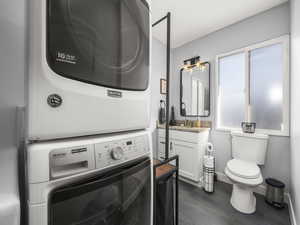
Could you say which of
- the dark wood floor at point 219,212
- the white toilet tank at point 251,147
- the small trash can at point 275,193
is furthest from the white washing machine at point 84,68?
the small trash can at point 275,193

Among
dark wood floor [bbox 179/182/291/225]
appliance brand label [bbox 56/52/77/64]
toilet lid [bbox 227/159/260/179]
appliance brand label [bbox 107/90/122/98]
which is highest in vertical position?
appliance brand label [bbox 56/52/77/64]

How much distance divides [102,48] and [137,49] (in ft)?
0.70

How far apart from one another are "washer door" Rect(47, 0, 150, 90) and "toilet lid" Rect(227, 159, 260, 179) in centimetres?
146

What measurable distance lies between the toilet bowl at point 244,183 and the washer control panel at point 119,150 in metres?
1.31

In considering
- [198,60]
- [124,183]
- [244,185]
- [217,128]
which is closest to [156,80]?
[198,60]

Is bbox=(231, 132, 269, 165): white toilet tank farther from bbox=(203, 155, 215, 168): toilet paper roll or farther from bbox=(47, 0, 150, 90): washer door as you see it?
bbox=(47, 0, 150, 90): washer door

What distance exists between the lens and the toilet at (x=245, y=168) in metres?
1.34

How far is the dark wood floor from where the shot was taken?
1283 mm

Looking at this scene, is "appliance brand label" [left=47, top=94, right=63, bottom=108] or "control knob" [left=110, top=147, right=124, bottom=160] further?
"control knob" [left=110, top=147, right=124, bottom=160]

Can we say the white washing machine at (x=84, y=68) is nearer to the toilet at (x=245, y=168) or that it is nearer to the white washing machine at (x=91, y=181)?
the white washing machine at (x=91, y=181)

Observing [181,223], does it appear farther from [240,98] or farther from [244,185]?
[240,98]

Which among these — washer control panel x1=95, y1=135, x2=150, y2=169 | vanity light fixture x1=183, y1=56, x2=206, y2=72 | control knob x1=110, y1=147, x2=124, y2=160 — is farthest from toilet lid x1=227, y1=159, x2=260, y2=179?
vanity light fixture x1=183, y1=56, x2=206, y2=72

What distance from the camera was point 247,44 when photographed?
190 cm

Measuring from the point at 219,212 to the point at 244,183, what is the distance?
0.43 metres
